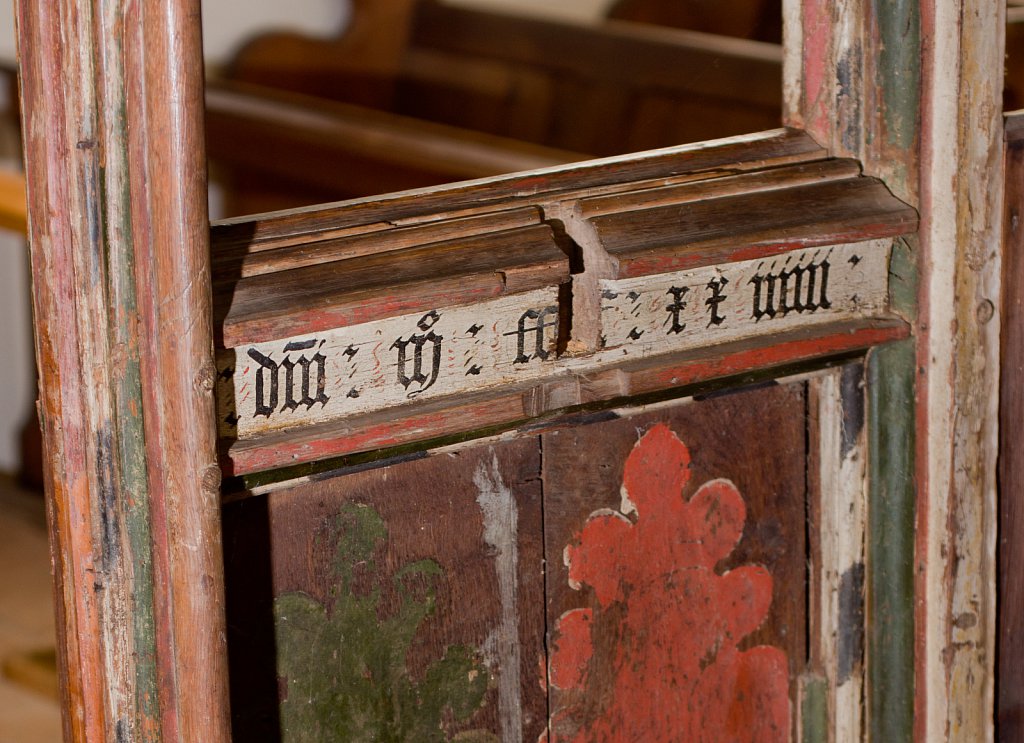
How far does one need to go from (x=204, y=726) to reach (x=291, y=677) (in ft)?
0.42

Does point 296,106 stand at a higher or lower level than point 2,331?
higher

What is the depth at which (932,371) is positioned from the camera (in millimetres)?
1505

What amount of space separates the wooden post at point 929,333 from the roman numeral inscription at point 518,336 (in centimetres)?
6

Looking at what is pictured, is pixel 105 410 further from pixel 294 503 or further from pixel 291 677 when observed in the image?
→ pixel 291 677

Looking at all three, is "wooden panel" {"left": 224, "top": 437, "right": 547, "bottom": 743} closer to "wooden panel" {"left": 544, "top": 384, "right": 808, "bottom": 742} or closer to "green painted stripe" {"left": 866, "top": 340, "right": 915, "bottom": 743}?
"wooden panel" {"left": 544, "top": 384, "right": 808, "bottom": 742}

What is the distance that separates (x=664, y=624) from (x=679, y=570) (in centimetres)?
5

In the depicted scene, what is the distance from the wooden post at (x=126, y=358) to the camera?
110 cm

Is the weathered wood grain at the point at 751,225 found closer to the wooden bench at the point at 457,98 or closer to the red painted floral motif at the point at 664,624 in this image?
the red painted floral motif at the point at 664,624

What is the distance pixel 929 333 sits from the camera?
150 cm

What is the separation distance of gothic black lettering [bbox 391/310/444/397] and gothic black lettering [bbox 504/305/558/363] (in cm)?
7

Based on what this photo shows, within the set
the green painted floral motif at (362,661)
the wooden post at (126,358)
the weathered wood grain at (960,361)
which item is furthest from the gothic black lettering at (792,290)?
the wooden post at (126,358)

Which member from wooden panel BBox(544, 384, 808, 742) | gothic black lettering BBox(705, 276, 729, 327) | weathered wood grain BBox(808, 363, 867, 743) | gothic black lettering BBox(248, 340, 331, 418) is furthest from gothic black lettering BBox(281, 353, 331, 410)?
weathered wood grain BBox(808, 363, 867, 743)

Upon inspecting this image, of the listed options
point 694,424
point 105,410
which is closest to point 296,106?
point 694,424

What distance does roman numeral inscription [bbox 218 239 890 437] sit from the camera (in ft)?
3.95
